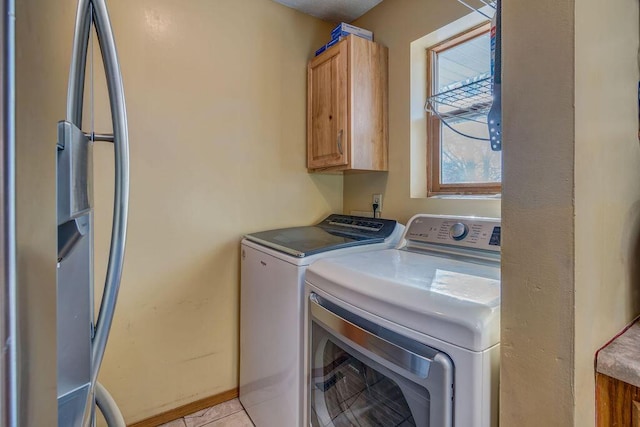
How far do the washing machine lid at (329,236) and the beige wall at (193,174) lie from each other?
0.28 meters

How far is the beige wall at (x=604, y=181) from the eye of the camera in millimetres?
529

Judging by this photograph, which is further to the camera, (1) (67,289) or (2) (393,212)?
(2) (393,212)

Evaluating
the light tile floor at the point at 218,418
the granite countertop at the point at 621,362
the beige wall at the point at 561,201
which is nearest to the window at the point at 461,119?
the beige wall at the point at 561,201

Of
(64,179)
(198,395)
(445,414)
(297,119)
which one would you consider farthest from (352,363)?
(297,119)

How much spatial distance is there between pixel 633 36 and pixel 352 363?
1125 millimetres

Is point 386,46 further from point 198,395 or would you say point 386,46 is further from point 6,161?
point 198,395

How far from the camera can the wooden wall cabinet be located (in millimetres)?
1808

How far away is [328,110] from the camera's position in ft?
6.39

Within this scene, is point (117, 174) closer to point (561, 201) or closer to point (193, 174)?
point (561, 201)

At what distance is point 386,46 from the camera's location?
1965 millimetres

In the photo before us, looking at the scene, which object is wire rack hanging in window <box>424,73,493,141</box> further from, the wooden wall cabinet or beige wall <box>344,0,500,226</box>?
the wooden wall cabinet

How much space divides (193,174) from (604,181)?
172 centimetres

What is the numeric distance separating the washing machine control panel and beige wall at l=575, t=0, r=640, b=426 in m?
0.51

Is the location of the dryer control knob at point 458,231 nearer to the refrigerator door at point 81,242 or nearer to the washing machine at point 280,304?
the washing machine at point 280,304
